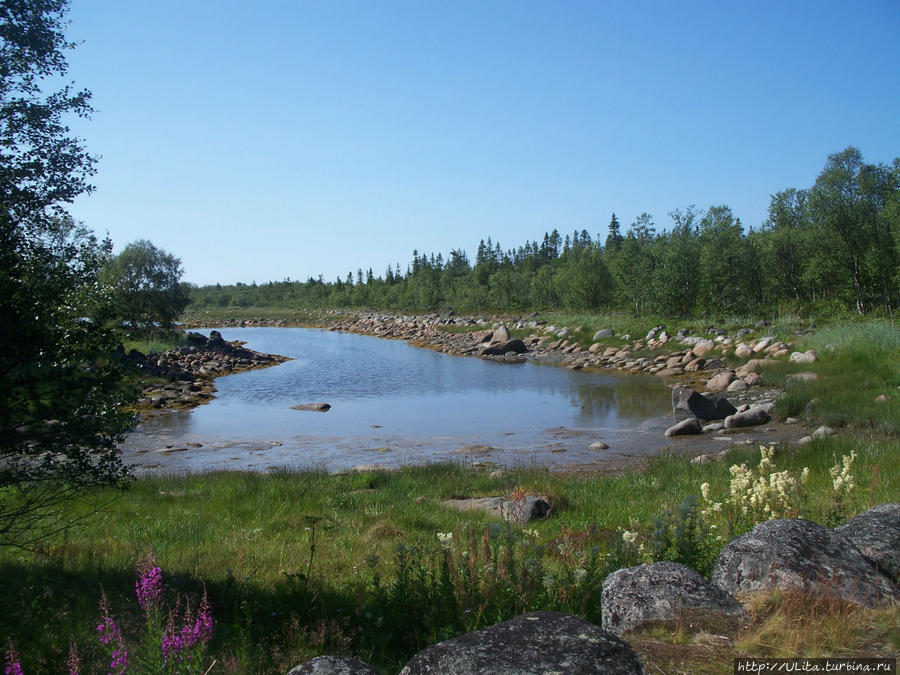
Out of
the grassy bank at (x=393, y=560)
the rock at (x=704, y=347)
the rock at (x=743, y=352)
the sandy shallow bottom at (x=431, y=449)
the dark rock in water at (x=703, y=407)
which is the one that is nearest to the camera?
the grassy bank at (x=393, y=560)

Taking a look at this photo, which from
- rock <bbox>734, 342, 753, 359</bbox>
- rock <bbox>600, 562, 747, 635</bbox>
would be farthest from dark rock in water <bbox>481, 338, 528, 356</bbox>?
rock <bbox>600, 562, 747, 635</bbox>

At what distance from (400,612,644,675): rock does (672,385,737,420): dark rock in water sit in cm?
1713

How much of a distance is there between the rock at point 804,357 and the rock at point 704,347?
244 inches

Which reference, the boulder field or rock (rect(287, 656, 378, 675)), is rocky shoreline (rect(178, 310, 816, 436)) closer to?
the boulder field

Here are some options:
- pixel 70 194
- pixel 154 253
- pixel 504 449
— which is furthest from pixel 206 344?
pixel 70 194

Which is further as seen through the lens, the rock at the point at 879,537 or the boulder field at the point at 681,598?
the rock at the point at 879,537

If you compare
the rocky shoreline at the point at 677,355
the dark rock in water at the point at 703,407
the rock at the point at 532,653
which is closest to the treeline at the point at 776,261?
the rocky shoreline at the point at 677,355

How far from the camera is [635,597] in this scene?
4.00 m

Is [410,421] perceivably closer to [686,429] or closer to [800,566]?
[686,429]

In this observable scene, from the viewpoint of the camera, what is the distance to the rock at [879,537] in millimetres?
4613

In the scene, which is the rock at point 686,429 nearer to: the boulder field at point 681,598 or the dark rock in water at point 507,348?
the boulder field at point 681,598

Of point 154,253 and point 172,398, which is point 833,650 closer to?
point 172,398

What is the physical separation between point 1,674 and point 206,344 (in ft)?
149

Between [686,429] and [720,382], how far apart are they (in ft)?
26.4
